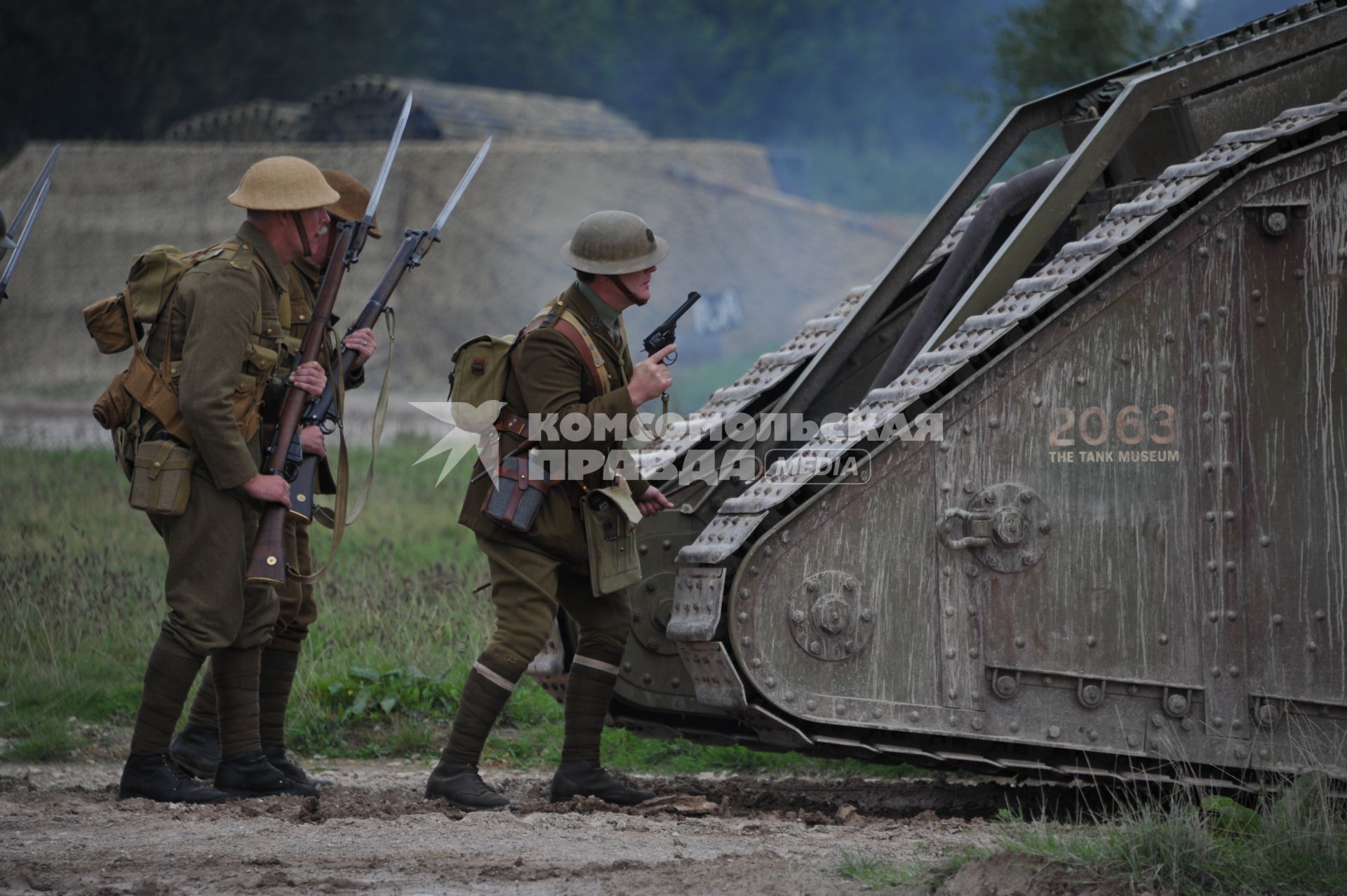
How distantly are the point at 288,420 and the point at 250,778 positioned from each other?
1.25 m

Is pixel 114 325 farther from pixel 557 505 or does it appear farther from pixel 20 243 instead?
pixel 557 505

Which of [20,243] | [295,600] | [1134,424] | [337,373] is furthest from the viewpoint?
[20,243]

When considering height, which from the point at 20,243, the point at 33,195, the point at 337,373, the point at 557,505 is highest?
the point at 33,195

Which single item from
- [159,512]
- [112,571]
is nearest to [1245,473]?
[159,512]

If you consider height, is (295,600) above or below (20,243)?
below

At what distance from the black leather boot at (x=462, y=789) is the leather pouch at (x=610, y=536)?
2.48 ft

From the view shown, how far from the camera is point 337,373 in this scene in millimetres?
5621

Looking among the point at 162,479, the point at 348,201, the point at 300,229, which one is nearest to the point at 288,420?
the point at 162,479

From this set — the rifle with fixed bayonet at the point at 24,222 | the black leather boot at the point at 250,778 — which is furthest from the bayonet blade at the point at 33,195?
the black leather boot at the point at 250,778

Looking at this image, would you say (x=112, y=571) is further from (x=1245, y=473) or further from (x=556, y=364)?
(x=1245, y=473)

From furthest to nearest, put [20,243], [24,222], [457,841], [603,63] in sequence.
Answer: [603,63]
[24,222]
[20,243]
[457,841]

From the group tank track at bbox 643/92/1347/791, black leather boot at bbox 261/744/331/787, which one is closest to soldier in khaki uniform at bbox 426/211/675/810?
tank track at bbox 643/92/1347/791

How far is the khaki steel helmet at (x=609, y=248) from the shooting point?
17.0 ft

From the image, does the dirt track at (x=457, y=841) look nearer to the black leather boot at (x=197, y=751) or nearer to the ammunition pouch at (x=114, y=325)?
the black leather boot at (x=197, y=751)
